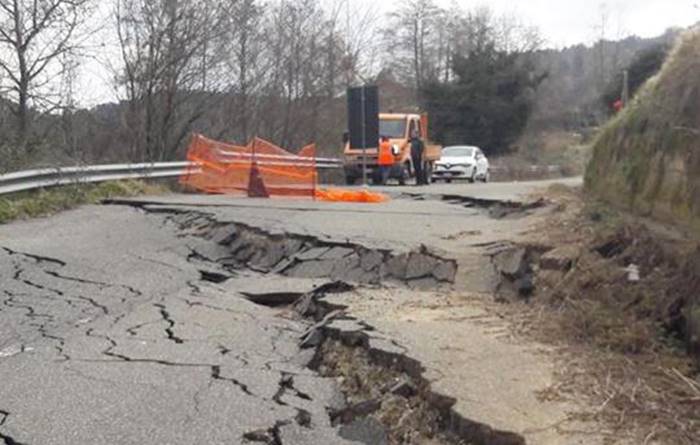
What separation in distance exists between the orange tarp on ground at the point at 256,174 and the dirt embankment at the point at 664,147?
831cm

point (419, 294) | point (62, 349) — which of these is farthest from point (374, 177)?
point (62, 349)

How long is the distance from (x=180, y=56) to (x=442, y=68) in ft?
132

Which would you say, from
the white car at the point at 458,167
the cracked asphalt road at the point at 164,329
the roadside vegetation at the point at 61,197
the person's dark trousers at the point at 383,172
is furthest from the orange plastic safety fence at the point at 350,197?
the white car at the point at 458,167

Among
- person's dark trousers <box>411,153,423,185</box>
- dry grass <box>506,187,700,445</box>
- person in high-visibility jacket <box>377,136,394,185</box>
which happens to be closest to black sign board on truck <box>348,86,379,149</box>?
person in high-visibility jacket <box>377,136,394,185</box>

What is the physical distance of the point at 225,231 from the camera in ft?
42.6

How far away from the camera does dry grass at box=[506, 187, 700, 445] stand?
16.0ft

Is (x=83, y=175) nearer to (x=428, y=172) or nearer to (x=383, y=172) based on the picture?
(x=383, y=172)

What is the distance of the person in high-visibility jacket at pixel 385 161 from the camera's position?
27734 mm

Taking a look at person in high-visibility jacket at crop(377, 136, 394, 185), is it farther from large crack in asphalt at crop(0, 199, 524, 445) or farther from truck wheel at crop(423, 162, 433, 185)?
large crack in asphalt at crop(0, 199, 524, 445)

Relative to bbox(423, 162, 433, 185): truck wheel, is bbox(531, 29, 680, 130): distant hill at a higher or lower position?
higher

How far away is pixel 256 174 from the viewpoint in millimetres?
18641

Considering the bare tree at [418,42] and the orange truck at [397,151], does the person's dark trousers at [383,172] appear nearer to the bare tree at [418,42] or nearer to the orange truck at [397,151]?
the orange truck at [397,151]

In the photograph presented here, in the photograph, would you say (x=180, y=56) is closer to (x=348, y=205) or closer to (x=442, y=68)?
(x=348, y=205)

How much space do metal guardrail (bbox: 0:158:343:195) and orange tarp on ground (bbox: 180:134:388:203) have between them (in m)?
0.26
